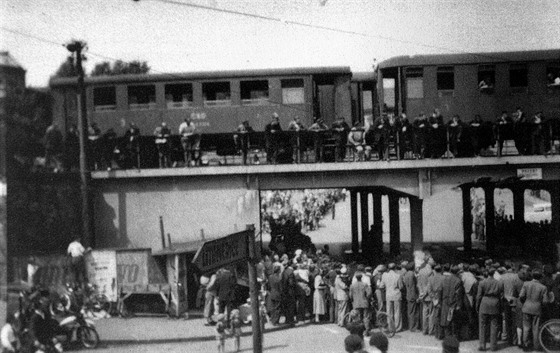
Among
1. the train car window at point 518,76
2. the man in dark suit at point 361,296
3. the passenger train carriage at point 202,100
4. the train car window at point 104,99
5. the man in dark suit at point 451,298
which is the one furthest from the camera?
the train car window at point 104,99

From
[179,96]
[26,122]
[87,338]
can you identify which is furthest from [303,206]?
[87,338]

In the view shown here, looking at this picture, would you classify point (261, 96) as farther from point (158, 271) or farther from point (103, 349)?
point (103, 349)

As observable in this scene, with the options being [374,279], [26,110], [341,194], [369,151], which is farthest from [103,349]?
[341,194]

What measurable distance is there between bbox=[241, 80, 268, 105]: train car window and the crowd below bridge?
2249mm

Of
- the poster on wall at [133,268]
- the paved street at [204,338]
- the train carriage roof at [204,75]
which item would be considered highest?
the train carriage roof at [204,75]

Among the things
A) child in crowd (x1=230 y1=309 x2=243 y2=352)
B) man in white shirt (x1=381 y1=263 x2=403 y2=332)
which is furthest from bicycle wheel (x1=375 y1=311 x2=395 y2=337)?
child in crowd (x1=230 y1=309 x2=243 y2=352)

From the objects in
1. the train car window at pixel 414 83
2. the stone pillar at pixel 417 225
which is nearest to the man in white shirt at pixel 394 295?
Answer: the stone pillar at pixel 417 225

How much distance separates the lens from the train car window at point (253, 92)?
20750 mm

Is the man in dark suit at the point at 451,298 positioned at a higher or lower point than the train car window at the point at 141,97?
lower

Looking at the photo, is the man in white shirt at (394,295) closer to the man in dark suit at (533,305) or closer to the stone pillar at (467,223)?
the man in dark suit at (533,305)

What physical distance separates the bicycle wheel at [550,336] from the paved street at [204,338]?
2.16 feet

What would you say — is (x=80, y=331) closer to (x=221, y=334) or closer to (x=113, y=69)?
(x=221, y=334)

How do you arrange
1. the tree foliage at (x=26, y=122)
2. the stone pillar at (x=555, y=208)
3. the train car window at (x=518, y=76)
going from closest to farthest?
the tree foliage at (x=26, y=122)
the train car window at (x=518, y=76)
the stone pillar at (x=555, y=208)

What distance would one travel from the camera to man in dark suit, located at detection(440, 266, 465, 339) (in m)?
12.6
